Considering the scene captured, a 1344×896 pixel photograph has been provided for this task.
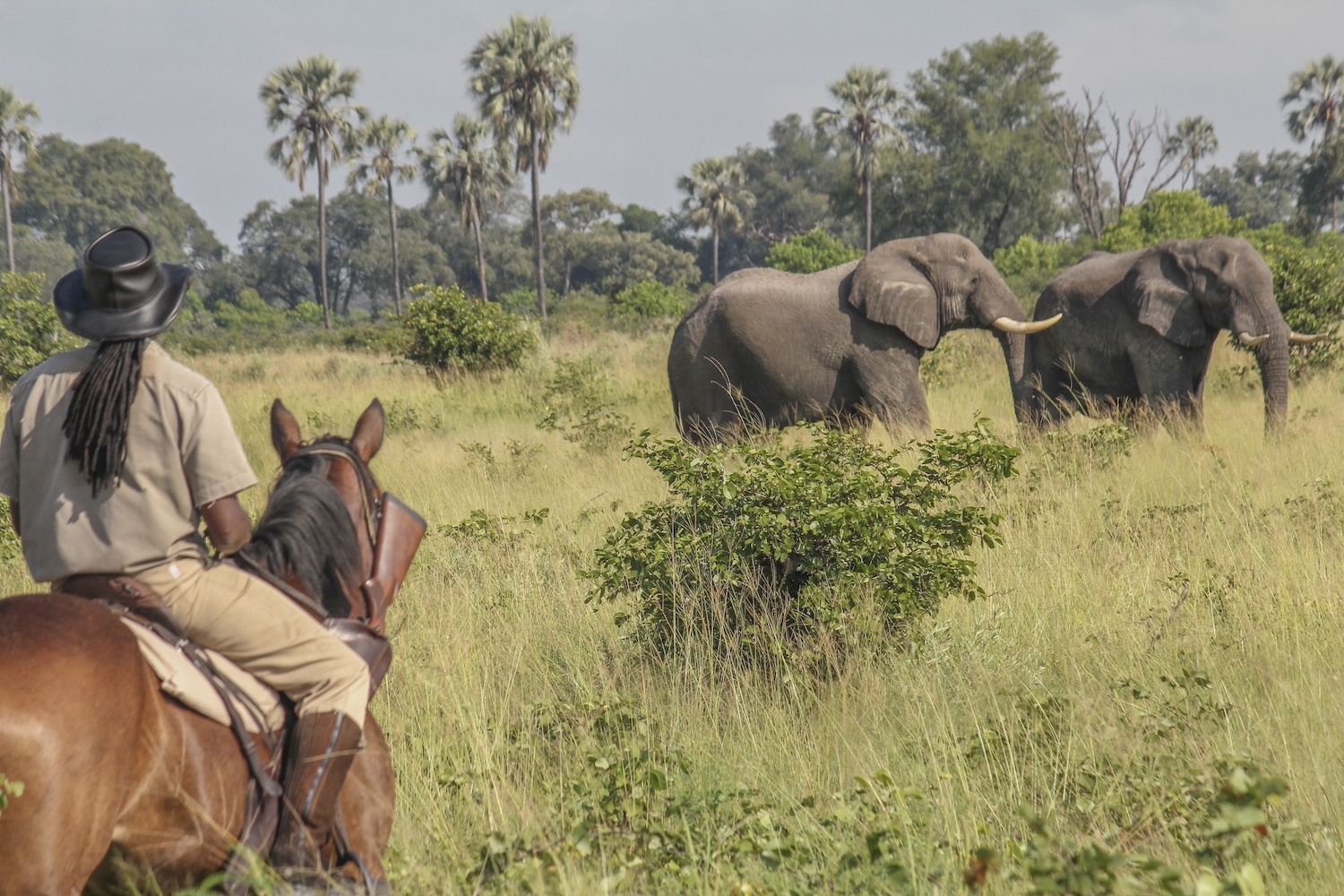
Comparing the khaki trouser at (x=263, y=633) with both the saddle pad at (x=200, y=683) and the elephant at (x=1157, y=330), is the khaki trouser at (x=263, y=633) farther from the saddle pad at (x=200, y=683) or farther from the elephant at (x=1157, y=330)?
the elephant at (x=1157, y=330)

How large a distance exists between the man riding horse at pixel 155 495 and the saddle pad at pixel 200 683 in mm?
34

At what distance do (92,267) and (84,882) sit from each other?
4.22 ft

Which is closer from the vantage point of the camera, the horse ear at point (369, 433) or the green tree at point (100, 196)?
the horse ear at point (369, 433)

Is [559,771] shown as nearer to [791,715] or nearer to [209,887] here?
[791,715]

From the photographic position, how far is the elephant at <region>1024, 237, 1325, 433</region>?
31.7ft

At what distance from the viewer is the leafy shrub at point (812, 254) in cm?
4747

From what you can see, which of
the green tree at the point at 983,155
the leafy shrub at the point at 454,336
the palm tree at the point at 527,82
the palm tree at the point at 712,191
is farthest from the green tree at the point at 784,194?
the leafy shrub at the point at 454,336

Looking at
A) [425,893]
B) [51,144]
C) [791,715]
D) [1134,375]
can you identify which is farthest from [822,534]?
[51,144]

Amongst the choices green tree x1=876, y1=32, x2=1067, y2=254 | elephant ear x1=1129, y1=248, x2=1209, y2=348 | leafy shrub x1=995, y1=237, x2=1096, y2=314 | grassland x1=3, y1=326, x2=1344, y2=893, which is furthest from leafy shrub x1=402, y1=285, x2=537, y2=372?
green tree x1=876, y1=32, x2=1067, y2=254

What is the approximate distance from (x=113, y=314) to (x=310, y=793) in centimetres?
117

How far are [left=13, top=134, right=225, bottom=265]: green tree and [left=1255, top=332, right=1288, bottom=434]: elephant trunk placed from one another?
6679cm

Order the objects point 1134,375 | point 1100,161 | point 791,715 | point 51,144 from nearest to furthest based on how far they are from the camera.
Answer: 1. point 791,715
2. point 1134,375
3. point 1100,161
4. point 51,144

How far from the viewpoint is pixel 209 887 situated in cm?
239

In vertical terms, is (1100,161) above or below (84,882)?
above
